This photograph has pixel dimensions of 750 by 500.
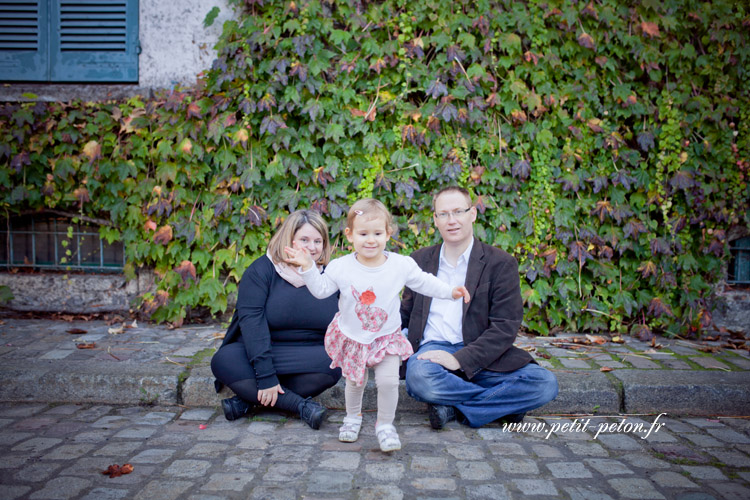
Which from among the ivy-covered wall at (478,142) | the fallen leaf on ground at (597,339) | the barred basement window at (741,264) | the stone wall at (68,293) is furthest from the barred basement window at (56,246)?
the barred basement window at (741,264)

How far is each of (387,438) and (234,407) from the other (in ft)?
3.50

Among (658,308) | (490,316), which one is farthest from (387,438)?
(658,308)

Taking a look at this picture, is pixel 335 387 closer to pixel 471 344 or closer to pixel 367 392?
pixel 367 392

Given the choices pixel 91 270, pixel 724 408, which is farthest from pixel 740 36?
pixel 91 270

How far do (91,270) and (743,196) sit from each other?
6.53 m

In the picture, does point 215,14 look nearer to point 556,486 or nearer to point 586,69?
point 586,69

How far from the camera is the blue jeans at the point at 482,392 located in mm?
3398

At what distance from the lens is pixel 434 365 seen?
3.42m

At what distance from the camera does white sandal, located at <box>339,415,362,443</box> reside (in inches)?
125

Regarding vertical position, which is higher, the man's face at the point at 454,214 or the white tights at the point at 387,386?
the man's face at the point at 454,214

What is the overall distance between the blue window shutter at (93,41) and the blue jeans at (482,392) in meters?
4.29

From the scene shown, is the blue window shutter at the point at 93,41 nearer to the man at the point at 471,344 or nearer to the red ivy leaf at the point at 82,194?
the red ivy leaf at the point at 82,194

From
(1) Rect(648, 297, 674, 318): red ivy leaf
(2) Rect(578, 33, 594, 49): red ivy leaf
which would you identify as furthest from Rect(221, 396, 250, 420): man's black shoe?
(2) Rect(578, 33, 594, 49): red ivy leaf

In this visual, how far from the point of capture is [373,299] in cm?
304
